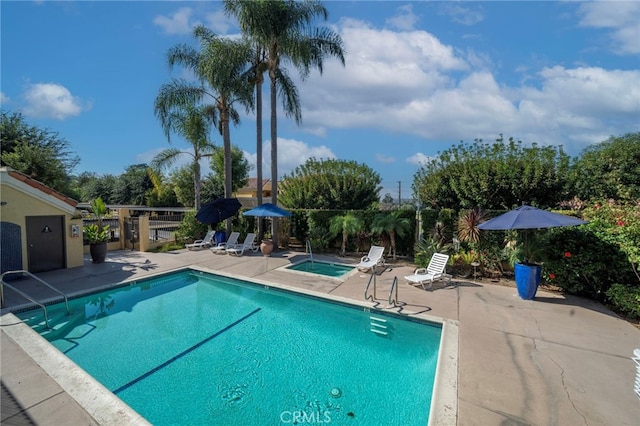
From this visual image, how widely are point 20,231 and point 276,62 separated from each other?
12634 mm

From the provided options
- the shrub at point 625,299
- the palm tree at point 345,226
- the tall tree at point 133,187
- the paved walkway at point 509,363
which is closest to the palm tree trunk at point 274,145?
the palm tree at point 345,226

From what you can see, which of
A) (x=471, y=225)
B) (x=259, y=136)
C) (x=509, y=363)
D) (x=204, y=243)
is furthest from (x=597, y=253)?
(x=204, y=243)

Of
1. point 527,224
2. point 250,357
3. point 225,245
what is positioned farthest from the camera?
point 225,245

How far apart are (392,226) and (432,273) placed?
3829 millimetres

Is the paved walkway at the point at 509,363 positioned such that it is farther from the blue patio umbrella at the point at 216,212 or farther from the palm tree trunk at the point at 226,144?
the palm tree trunk at the point at 226,144

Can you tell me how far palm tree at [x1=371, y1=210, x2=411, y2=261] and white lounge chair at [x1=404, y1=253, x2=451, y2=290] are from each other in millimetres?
Result: 2991

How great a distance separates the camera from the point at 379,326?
23.3 ft

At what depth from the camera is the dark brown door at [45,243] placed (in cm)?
1048

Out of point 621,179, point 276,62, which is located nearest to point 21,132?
point 276,62

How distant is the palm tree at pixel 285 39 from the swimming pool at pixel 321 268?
3.55 m

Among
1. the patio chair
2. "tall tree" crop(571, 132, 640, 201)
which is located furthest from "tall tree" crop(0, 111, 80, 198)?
"tall tree" crop(571, 132, 640, 201)

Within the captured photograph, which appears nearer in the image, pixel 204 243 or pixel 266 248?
pixel 266 248

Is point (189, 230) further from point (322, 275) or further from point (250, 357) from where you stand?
point (250, 357)

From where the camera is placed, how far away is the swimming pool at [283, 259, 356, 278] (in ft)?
38.3
